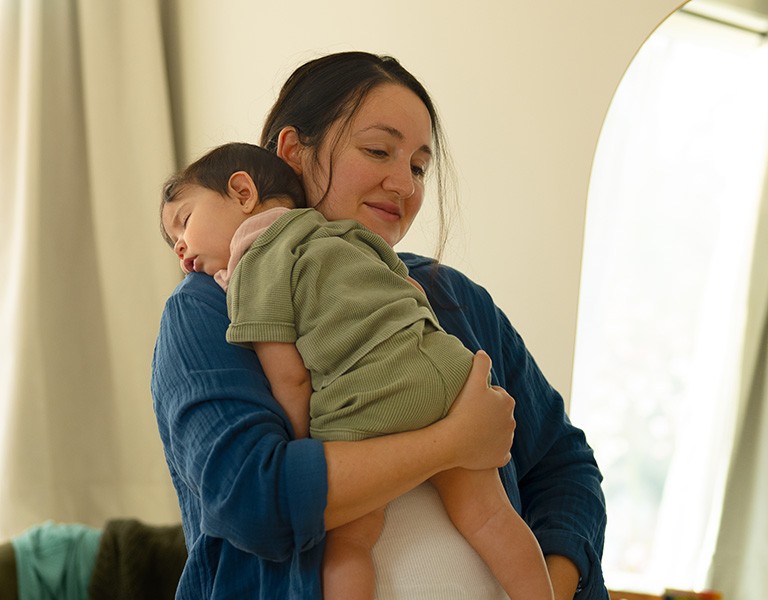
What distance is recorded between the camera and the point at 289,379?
105cm

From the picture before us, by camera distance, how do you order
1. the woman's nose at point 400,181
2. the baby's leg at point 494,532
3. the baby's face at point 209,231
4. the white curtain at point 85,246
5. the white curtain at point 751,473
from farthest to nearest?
the white curtain at point 85,246, the white curtain at point 751,473, the woman's nose at point 400,181, the baby's face at point 209,231, the baby's leg at point 494,532

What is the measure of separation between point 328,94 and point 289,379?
48 centimetres

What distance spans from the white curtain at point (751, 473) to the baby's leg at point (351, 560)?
0.87m

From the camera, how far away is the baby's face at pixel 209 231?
1.18 meters

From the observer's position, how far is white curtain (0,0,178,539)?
2.53 m

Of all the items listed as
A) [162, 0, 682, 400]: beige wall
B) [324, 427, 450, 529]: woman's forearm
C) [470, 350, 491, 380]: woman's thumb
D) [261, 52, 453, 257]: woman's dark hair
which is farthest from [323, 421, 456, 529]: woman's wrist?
[162, 0, 682, 400]: beige wall

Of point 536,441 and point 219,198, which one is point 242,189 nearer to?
point 219,198

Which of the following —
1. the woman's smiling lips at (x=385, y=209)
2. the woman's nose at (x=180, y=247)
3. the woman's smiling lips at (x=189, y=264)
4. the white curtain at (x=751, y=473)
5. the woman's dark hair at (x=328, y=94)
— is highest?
the woman's dark hair at (x=328, y=94)

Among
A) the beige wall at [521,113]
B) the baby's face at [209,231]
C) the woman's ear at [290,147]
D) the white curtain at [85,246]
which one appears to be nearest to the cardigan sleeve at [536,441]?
the woman's ear at [290,147]

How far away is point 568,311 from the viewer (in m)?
1.92

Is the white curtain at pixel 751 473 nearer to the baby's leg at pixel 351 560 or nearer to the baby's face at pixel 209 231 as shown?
the baby's leg at pixel 351 560

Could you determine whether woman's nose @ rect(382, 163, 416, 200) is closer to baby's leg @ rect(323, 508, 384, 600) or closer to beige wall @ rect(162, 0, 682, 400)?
baby's leg @ rect(323, 508, 384, 600)

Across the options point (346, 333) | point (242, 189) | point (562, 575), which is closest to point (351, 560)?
point (346, 333)

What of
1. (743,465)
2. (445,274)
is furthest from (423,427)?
(743,465)
